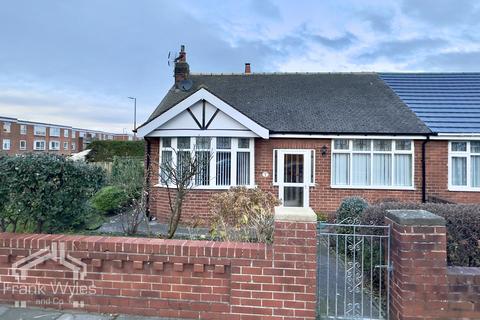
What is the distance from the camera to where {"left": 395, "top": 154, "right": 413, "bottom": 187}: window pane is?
9.41 metres

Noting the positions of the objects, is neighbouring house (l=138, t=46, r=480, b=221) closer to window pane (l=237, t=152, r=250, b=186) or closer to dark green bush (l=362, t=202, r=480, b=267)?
window pane (l=237, t=152, r=250, b=186)

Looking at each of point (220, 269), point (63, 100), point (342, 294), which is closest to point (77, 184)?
point (220, 269)

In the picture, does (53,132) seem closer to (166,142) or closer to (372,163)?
(166,142)

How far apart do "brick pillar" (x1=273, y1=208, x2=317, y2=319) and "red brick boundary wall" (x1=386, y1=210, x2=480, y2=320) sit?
35.4 inches

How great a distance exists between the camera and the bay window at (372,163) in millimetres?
9422

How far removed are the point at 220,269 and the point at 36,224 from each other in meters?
3.04

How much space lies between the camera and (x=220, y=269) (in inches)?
121

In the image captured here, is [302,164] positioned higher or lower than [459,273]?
higher

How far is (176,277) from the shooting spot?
3135 mm

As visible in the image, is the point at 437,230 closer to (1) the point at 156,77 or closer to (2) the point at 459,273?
(2) the point at 459,273

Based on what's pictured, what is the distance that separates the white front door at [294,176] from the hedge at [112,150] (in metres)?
15.4

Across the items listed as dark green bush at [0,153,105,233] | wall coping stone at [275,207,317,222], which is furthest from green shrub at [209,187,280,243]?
dark green bush at [0,153,105,233]

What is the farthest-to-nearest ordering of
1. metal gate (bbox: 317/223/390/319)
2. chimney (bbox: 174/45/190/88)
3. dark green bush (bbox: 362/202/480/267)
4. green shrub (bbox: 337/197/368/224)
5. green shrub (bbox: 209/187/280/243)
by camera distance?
chimney (bbox: 174/45/190/88), green shrub (bbox: 337/197/368/224), green shrub (bbox: 209/187/280/243), dark green bush (bbox: 362/202/480/267), metal gate (bbox: 317/223/390/319)

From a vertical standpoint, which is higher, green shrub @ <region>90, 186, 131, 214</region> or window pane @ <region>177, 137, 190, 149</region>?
window pane @ <region>177, 137, 190, 149</region>
